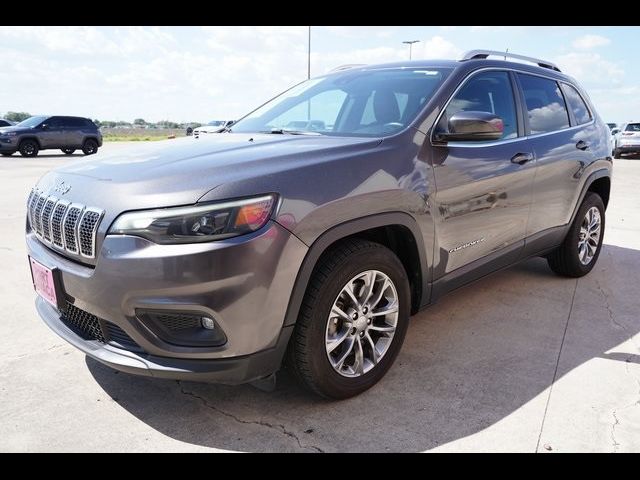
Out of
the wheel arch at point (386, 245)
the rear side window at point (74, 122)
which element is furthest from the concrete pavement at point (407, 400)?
the rear side window at point (74, 122)

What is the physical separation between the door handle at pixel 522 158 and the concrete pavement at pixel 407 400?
1128 millimetres

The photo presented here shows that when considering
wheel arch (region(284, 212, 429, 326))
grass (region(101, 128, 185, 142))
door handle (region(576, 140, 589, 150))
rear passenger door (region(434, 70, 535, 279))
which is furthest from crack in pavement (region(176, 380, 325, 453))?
grass (region(101, 128, 185, 142))

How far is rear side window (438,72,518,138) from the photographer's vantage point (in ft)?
10.7

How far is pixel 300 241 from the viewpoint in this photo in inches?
89.7

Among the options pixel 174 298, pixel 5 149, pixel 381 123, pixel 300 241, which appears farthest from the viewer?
pixel 5 149

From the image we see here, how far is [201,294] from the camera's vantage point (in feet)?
6.95

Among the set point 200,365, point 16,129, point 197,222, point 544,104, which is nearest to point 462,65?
point 544,104

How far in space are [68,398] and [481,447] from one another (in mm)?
2043

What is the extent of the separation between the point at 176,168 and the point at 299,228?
640 mm

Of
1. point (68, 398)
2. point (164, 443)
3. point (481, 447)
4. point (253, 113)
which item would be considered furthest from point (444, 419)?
point (253, 113)

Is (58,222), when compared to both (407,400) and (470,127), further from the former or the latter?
(470,127)

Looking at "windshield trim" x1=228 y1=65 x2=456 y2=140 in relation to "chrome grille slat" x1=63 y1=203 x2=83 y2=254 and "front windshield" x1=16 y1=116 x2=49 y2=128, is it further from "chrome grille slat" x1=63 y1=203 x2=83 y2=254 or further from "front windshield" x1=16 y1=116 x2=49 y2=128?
"front windshield" x1=16 y1=116 x2=49 y2=128

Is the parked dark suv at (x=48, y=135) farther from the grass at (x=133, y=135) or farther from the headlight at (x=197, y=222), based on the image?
the headlight at (x=197, y=222)
